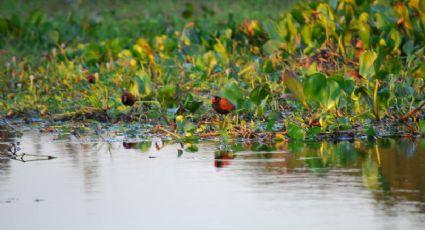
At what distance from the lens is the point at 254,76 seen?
995 centimetres

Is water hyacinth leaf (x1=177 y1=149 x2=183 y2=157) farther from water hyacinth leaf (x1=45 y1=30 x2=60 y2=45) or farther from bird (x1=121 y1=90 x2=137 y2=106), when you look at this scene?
water hyacinth leaf (x1=45 y1=30 x2=60 y2=45)

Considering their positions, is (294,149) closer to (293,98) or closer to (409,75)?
(293,98)

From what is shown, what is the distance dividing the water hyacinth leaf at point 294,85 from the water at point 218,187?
0.50 metres

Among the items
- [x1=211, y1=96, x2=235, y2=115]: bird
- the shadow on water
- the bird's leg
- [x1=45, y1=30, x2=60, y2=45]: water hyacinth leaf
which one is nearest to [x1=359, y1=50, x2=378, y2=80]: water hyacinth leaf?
the shadow on water

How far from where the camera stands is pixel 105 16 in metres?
16.6

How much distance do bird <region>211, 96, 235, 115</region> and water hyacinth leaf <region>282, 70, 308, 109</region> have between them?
0.37 m

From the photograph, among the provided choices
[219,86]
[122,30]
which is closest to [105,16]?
[122,30]

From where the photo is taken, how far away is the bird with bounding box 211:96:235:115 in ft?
25.6

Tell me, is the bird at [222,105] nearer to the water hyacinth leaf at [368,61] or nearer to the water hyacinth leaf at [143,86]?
the water hyacinth leaf at [368,61]

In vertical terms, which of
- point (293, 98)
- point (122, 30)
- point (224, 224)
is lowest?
point (224, 224)

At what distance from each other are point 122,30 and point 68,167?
8.06 metres

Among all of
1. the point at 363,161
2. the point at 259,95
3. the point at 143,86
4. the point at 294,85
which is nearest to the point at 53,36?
the point at 143,86

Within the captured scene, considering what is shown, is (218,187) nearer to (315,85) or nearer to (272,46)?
(315,85)

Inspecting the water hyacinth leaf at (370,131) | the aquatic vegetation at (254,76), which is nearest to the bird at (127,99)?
the aquatic vegetation at (254,76)
